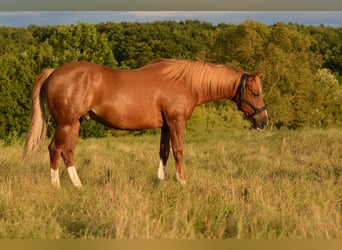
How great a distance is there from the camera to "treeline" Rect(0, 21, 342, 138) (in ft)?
92.5

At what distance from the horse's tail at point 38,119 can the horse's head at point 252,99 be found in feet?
9.98

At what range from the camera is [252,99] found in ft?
22.2

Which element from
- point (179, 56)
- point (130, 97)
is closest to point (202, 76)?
point (130, 97)

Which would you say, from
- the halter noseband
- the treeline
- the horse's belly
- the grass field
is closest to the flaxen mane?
the halter noseband

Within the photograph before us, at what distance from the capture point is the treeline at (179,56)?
2819 centimetres

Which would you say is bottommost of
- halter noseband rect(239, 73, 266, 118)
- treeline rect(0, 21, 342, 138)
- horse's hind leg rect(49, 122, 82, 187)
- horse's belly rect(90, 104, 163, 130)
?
treeline rect(0, 21, 342, 138)

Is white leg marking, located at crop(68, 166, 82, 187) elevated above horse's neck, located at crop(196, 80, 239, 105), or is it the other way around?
horse's neck, located at crop(196, 80, 239, 105)

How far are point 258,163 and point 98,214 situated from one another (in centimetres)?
647

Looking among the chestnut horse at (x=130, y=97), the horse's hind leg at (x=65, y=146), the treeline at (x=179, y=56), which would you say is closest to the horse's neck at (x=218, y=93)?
the chestnut horse at (x=130, y=97)

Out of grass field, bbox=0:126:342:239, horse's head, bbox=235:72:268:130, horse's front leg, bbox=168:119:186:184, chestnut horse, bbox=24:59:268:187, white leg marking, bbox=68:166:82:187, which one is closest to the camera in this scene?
grass field, bbox=0:126:342:239

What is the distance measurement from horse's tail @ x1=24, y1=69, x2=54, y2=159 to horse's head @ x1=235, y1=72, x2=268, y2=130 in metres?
3.04

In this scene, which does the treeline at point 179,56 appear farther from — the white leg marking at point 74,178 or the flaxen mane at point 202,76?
the white leg marking at point 74,178

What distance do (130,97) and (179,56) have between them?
35.3 meters

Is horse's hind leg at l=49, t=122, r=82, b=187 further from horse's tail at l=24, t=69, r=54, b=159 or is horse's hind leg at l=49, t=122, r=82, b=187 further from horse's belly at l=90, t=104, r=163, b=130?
horse's belly at l=90, t=104, r=163, b=130
